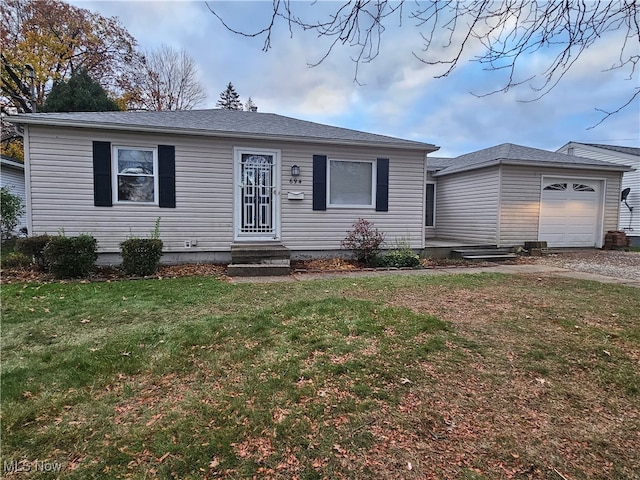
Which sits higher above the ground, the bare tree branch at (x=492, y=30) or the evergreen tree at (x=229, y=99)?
the evergreen tree at (x=229, y=99)

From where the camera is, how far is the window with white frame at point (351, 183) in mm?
8766

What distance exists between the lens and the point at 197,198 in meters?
8.03

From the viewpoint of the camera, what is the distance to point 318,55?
290 cm

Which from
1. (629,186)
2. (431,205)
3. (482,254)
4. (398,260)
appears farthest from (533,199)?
(629,186)

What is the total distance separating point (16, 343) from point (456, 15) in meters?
4.69

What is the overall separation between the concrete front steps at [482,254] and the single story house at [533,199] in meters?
0.66

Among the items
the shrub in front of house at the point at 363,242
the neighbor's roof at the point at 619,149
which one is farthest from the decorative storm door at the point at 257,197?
the neighbor's roof at the point at 619,149

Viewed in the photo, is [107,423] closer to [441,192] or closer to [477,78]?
[477,78]

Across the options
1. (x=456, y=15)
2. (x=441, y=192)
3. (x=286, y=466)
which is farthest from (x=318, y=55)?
(x=441, y=192)

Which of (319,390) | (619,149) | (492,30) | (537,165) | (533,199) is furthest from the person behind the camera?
(619,149)

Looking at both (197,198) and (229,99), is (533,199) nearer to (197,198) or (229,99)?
(197,198)

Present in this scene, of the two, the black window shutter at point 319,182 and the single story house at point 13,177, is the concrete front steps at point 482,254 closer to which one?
the black window shutter at point 319,182

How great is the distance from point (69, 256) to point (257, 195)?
12.7ft
